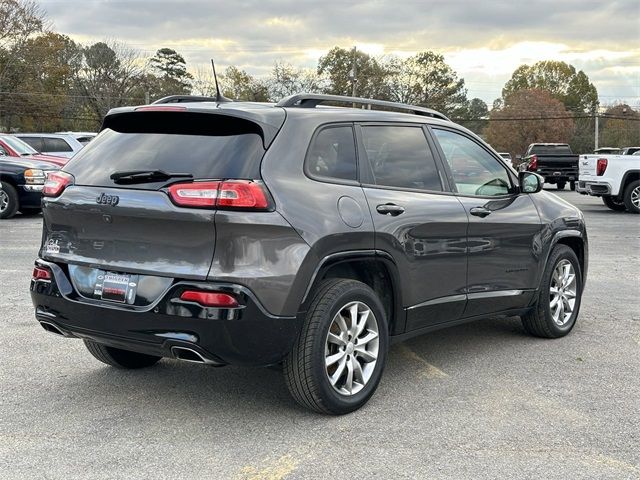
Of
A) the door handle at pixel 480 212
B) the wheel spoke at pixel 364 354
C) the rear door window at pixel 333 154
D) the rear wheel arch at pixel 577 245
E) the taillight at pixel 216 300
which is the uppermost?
the rear door window at pixel 333 154

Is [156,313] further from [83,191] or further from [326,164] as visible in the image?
[326,164]

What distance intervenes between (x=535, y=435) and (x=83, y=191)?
2.80m

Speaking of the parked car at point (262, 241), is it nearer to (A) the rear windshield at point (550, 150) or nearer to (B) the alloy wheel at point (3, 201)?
(B) the alloy wheel at point (3, 201)

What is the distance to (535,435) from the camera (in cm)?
383

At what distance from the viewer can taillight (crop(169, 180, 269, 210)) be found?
3.61 metres

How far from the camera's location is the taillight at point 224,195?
3.61 m

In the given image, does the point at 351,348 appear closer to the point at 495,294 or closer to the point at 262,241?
the point at 262,241

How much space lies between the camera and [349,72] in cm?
7850

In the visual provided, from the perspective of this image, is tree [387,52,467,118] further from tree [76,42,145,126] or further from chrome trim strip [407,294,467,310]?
chrome trim strip [407,294,467,310]

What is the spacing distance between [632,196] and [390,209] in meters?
14.9

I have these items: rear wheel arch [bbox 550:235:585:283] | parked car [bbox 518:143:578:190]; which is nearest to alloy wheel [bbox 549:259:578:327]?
rear wheel arch [bbox 550:235:585:283]

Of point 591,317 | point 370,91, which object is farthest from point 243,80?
point 591,317

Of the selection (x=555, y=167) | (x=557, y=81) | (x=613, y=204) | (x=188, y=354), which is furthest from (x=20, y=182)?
(x=557, y=81)

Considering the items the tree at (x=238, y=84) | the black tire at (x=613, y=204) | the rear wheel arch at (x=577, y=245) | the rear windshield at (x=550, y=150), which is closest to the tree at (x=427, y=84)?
the tree at (x=238, y=84)
